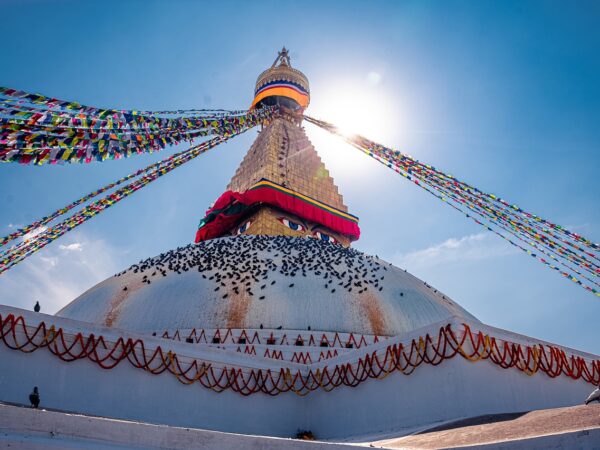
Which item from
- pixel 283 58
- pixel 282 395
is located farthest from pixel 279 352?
pixel 283 58

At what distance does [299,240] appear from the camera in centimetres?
1530

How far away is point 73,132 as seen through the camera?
7.69 meters

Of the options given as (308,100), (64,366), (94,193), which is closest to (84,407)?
(64,366)

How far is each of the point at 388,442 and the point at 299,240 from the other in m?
9.10

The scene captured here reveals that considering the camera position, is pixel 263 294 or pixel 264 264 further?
pixel 264 264

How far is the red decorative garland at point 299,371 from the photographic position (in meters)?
7.63

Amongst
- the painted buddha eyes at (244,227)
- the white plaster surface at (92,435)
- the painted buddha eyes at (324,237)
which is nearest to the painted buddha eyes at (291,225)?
the painted buddha eyes at (324,237)

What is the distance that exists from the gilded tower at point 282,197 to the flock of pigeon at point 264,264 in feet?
8.13

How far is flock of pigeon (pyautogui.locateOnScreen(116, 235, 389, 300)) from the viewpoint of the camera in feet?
41.4

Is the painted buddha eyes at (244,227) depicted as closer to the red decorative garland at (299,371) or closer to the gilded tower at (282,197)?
the gilded tower at (282,197)

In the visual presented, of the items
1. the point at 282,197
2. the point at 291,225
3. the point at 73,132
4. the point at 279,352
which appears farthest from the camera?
the point at 291,225

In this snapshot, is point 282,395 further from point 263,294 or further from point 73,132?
point 73,132

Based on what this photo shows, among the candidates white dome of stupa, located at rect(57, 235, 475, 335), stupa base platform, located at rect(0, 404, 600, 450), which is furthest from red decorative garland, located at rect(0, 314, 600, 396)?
stupa base platform, located at rect(0, 404, 600, 450)

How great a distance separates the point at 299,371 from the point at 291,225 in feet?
27.3
